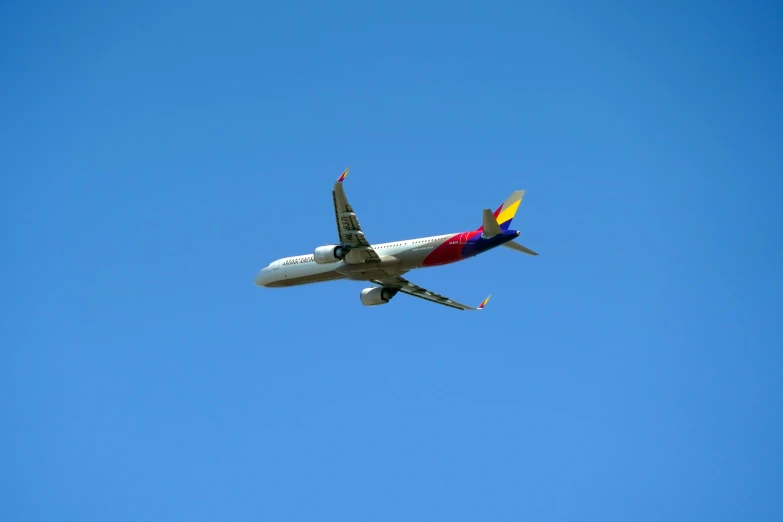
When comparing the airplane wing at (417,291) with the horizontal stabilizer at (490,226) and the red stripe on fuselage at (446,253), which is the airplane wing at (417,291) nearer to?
the red stripe on fuselage at (446,253)

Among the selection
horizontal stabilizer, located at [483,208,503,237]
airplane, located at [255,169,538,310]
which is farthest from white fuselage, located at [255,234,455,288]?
horizontal stabilizer, located at [483,208,503,237]

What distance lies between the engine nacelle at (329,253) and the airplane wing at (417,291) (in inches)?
228

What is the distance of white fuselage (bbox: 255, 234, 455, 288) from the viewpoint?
49.9 m

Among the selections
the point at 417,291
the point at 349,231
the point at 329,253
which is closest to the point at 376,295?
the point at 417,291

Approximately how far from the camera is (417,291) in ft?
191

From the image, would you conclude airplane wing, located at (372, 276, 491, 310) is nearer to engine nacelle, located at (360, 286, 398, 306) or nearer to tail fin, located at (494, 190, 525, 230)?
engine nacelle, located at (360, 286, 398, 306)

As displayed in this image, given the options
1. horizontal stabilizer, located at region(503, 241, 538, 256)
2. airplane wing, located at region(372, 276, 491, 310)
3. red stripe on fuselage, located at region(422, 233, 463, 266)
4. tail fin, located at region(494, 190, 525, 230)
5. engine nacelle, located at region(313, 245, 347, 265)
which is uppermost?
tail fin, located at region(494, 190, 525, 230)

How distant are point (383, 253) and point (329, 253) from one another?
3527 mm

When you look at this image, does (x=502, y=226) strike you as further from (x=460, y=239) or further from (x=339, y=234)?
(x=339, y=234)

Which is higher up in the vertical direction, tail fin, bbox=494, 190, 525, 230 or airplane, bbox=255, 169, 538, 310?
tail fin, bbox=494, 190, 525, 230

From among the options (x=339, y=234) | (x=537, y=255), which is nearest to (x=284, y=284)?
(x=339, y=234)

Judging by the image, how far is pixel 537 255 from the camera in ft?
152

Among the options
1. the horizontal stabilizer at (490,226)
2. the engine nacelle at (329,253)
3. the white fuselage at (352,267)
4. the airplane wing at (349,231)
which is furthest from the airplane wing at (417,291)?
the horizontal stabilizer at (490,226)

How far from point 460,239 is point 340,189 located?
778 cm
